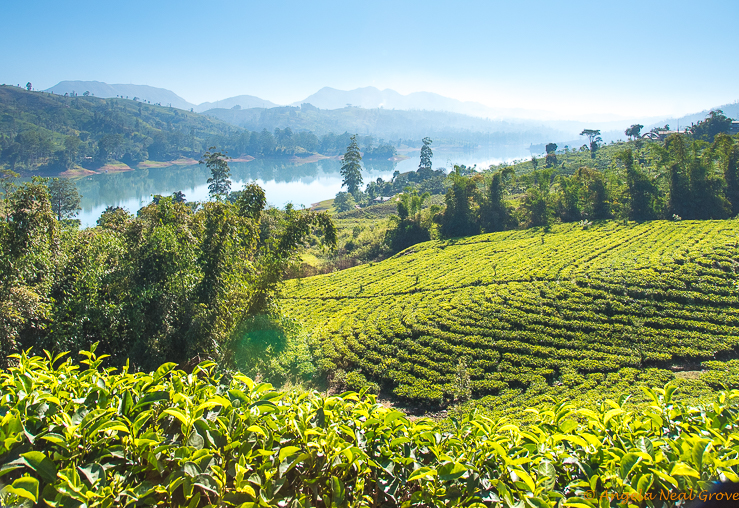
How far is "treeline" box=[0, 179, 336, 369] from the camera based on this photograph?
605 centimetres

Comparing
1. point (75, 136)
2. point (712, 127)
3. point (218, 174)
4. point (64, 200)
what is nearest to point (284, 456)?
point (64, 200)

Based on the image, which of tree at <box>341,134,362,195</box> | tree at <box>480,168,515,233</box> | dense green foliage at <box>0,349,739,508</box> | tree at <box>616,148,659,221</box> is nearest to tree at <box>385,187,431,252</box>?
tree at <box>480,168,515,233</box>

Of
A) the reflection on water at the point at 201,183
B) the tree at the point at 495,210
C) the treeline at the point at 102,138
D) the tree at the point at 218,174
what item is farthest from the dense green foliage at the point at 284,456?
the treeline at the point at 102,138

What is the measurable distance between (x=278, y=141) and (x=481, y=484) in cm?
13832

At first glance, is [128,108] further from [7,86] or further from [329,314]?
[329,314]

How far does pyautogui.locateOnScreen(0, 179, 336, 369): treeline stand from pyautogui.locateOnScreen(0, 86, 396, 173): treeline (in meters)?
88.0

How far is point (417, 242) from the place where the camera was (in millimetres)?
34062

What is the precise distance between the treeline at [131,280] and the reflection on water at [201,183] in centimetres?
3930

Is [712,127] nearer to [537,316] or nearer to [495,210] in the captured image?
[495,210]

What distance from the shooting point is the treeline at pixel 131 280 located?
6047mm

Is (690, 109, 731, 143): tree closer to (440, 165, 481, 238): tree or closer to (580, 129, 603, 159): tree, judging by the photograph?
(580, 129, 603, 159): tree

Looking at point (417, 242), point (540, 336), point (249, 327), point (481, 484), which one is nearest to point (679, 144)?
point (417, 242)

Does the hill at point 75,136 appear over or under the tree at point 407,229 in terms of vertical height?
over

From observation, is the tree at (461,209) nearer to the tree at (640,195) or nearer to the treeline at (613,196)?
the treeline at (613,196)
